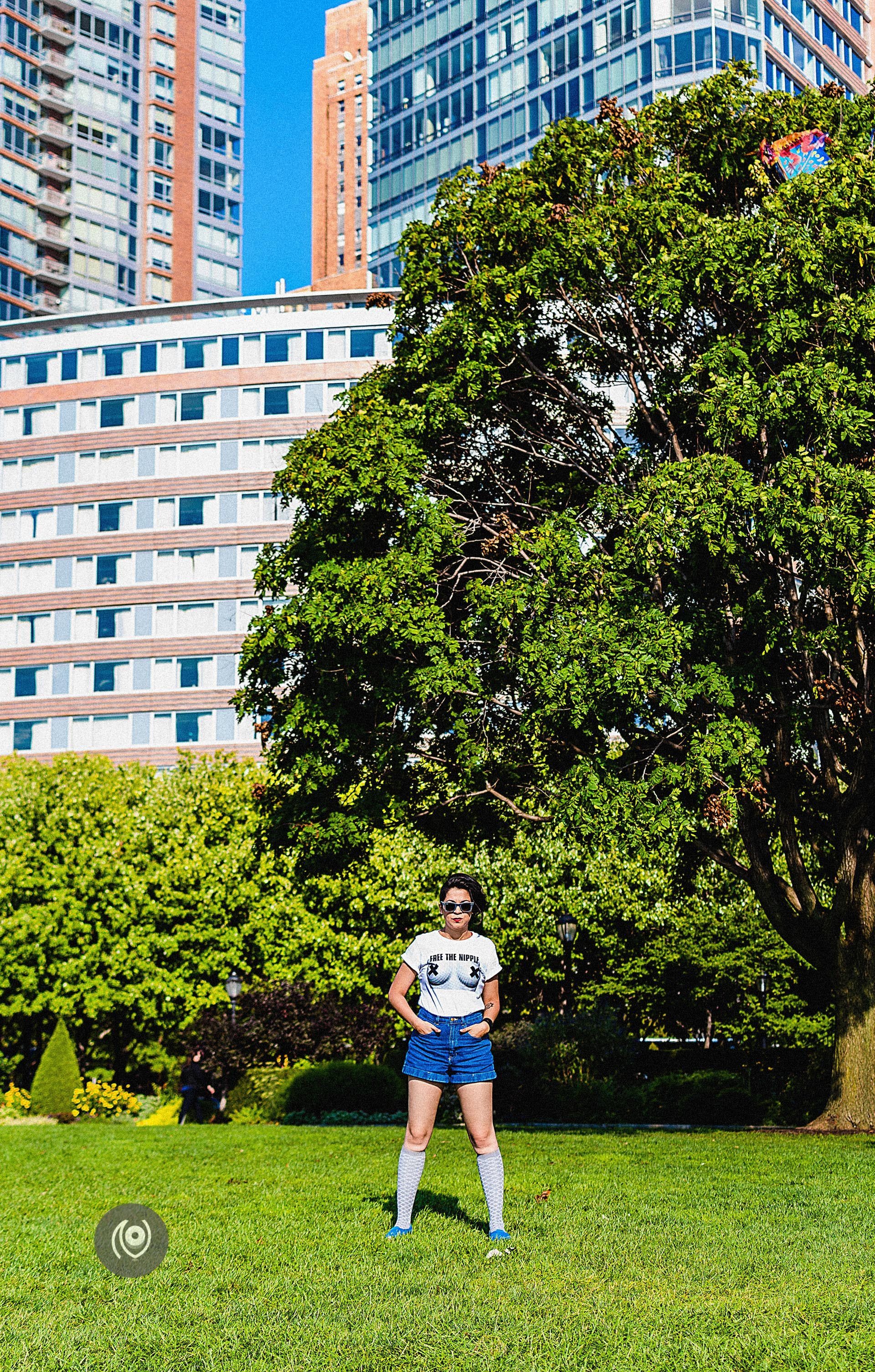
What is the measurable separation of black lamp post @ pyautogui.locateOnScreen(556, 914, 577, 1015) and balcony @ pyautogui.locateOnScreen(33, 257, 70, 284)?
247ft

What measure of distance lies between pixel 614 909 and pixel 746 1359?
2908 centimetres

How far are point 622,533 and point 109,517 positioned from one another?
174 feet

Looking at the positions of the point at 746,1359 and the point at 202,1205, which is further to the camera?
the point at 202,1205

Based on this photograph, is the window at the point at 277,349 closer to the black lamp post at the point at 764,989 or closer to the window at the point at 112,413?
the window at the point at 112,413

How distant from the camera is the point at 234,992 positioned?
103ft

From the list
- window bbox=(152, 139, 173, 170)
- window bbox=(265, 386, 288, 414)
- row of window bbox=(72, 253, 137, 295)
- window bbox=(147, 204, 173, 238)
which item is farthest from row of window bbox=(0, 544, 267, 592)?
window bbox=(152, 139, 173, 170)

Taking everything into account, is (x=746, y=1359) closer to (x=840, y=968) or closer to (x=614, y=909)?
(x=840, y=968)

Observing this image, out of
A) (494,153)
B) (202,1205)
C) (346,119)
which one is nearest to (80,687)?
(494,153)

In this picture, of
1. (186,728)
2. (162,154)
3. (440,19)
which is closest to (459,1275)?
(186,728)

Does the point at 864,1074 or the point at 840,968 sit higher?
the point at 840,968

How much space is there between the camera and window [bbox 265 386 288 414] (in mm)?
66938

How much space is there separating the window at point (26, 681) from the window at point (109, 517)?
279 inches

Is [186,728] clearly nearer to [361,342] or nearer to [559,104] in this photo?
[361,342]

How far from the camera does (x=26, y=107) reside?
96.8m
